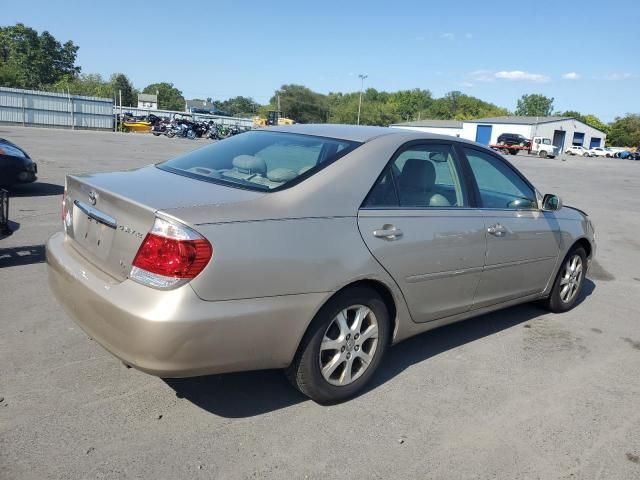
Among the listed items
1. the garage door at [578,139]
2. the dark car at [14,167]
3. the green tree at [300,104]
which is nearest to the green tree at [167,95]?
the green tree at [300,104]

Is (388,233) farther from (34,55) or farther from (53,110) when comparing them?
(34,55)

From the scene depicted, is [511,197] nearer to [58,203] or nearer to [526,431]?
[526,431]

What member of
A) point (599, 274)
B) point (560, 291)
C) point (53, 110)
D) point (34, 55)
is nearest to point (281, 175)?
point (560, 291)

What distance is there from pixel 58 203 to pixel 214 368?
22.7ft

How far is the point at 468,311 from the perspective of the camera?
400 cm

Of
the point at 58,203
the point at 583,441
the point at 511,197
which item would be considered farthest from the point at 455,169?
the point at 58,203

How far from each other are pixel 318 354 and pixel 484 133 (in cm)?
7549

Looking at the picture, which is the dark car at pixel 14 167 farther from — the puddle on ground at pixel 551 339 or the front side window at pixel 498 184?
the puddle on ground at pixel 551 339

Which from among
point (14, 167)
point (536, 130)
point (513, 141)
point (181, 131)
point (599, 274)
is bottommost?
point (599, 274)

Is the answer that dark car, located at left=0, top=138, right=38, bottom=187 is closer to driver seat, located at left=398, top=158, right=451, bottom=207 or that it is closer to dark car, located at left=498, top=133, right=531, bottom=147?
driver seat, located at left=398, top=158, right=451, bottom=207

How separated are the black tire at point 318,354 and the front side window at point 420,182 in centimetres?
57

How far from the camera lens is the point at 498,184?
439 cm

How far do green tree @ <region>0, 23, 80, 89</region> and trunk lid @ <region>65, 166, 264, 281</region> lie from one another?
90.1 m

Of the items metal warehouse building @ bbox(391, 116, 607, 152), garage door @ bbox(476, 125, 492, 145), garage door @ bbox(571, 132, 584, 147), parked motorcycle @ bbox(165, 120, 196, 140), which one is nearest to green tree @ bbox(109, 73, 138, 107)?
metal warehouse building @ bbox(391, 116, 607, 152)
